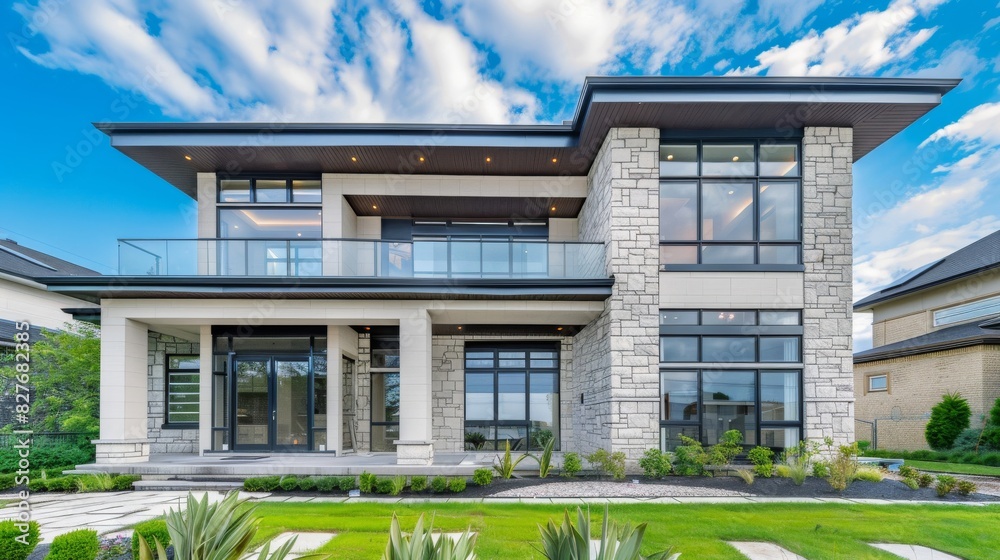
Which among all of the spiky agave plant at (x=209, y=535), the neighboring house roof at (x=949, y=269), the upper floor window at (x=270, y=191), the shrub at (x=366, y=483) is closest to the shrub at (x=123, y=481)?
the shrub at (x=366, y=483)

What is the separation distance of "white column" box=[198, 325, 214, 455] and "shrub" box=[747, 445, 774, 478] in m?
12.2

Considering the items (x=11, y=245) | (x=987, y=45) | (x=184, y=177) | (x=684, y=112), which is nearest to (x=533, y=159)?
(x=684, y=112)

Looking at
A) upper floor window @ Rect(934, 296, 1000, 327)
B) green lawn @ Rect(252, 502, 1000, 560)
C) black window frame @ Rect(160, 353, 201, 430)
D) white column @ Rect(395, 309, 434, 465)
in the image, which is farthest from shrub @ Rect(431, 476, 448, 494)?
upper floor window @ Rect(934, 296, 1000, 327)

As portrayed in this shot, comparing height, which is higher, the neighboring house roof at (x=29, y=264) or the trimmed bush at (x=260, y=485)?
the neighboring house roof at (x=29, y=264)

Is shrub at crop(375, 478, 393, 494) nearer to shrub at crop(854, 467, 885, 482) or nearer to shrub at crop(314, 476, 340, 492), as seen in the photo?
shrub at crop(314, 476, 340, 492)

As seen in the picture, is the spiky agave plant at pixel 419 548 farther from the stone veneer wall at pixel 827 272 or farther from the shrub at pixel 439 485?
the stone veneer wall at pixel 827 272

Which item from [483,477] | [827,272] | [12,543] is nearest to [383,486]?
[483,477]

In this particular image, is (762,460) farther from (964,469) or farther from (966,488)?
(964,469)

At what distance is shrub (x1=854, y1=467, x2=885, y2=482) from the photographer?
9258mm

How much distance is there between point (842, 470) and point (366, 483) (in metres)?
8.34

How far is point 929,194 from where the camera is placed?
1772 centimetres

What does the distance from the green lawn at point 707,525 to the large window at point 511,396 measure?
22.1 feet

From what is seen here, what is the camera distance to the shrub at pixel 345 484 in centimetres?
901

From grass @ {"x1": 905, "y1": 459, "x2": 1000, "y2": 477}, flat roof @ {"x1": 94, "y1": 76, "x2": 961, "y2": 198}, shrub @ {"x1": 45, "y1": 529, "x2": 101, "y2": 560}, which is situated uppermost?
flat roof @ {"x1": 94, "y1": 76, "x2": 961, "y2": 198}
